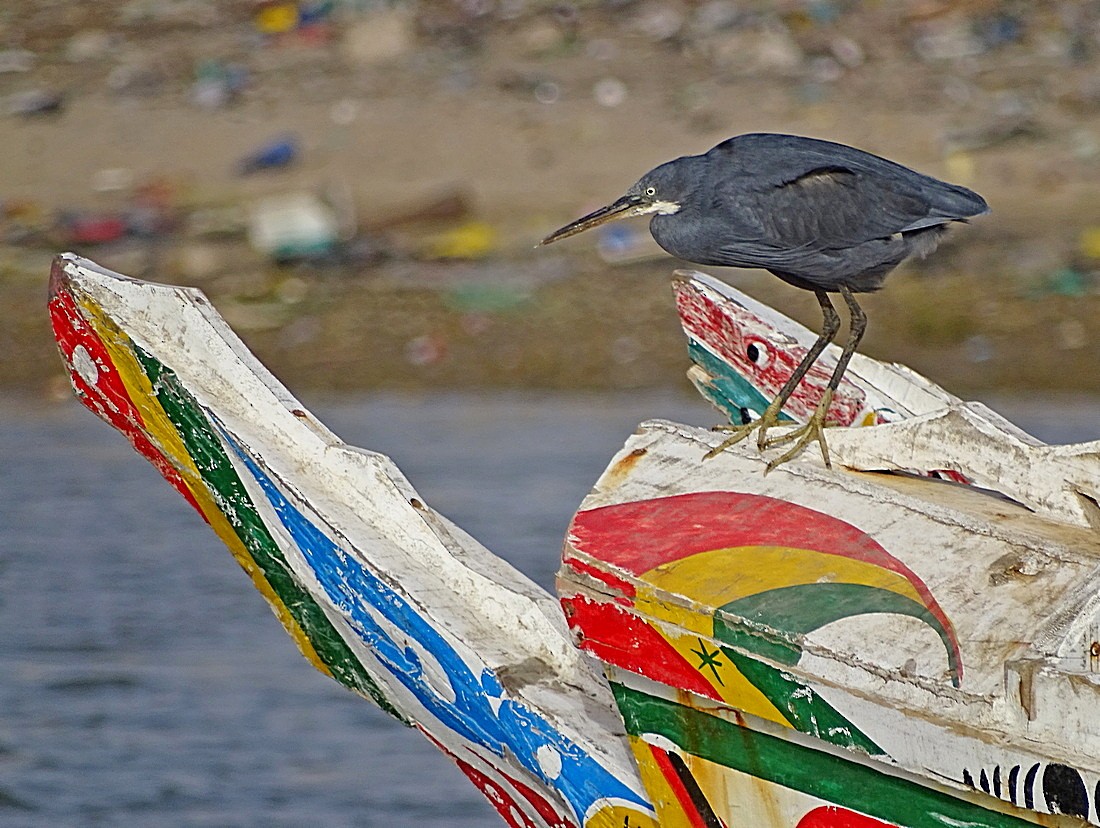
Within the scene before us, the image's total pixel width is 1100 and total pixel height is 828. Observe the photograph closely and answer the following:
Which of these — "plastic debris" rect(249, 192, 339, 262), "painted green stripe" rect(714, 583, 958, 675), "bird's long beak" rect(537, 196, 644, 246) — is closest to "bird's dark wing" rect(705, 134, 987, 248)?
"bird's long beak" rect(537, 196, 644, 246)

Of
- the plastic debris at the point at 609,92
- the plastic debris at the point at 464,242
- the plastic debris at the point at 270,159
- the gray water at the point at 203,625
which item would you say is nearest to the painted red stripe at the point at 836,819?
the gray water at the point at 203,625

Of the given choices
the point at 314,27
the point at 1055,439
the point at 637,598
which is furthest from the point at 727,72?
the point at 637,598

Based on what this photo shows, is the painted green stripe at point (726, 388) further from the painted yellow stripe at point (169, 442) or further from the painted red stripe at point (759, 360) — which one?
the painted yellow stripe at point (169, 442)

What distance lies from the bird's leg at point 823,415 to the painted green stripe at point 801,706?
454mm

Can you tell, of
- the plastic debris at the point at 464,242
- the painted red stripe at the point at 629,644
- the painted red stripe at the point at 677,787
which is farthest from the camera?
the plastic debris at the point at 464,242

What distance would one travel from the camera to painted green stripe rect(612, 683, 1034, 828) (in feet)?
6.64

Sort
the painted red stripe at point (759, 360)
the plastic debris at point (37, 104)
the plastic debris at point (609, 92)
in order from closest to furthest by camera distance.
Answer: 1. the painted red stripe at point (759, 360)
2. the plastic debris at point (609, 92)
3. the plastic debris at point (37, 104)

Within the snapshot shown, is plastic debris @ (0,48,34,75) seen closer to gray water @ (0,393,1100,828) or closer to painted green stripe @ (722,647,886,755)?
gray water @ (0,393,1100,828)

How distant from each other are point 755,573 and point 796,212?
2.84ft

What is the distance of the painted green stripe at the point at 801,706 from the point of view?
2059 mm

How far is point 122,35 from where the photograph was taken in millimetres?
12648

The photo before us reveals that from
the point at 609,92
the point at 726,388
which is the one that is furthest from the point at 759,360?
the point at 609,92

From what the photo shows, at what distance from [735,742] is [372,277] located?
25.4ft

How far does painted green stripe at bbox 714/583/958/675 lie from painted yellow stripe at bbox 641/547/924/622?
0.04ft
